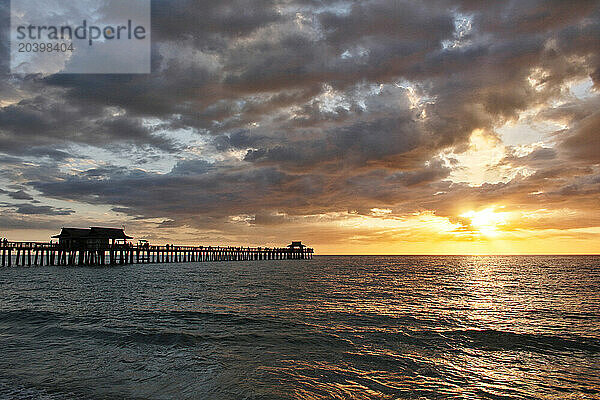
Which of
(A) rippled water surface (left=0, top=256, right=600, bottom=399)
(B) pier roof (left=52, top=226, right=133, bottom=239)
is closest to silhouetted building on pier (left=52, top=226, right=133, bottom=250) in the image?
(B) pier roof (left=52, top=226, right=133, bottom=239)

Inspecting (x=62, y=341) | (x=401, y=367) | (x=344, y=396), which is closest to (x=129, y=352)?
(x=62, y=341)

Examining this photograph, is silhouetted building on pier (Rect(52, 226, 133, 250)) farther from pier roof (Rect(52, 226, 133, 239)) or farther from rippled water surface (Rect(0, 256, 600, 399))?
rippled water surface (Rect(0, 256, 600, 399))

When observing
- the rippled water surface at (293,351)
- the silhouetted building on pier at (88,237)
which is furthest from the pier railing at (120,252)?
the rippled water surface at (293,351)

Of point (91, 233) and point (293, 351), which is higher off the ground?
point (91, 233)

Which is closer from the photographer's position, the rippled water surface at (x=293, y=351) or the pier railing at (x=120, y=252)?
the rippled water surface at (x=293, y=351)

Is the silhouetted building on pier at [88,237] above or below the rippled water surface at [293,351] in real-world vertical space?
above

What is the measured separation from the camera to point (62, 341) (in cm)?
1555

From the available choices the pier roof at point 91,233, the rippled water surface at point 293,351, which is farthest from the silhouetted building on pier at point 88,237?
the rippled water surface at point 293,351

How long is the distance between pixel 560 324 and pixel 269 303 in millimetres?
16851

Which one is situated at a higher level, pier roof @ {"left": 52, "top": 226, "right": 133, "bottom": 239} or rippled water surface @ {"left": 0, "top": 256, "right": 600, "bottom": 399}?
pier roof @ {"left": 52, "top": 226, "right": 133, "bottom": 239}

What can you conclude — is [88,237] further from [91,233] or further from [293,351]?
[293,351]

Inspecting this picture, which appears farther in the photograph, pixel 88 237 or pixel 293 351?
pixel 88 237

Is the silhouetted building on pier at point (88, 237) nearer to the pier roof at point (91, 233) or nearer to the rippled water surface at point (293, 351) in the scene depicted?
the pier roof at point (91, 233)

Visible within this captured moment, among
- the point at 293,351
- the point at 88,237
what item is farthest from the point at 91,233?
the point at 293,351
